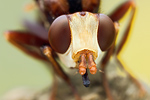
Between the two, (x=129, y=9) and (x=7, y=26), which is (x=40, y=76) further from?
(x=129, y=9)

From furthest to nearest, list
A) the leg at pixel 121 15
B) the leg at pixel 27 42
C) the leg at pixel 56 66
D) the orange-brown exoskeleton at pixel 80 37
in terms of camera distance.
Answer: the leg at pixel 27 42 → the leg at pixel 121 15 → the leg at pixel 56 66 → the orange-brown exoskeleton at pixel 80 37

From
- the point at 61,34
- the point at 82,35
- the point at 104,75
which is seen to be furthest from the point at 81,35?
the point at 104,75

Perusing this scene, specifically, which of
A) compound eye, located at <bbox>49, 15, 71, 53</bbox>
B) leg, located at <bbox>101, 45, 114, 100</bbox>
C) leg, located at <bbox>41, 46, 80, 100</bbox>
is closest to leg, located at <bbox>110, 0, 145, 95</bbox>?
leg, located at <bbox>101, 45, 114, 100</bbox>

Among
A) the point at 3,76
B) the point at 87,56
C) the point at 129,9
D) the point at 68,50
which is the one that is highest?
the point at 3,76

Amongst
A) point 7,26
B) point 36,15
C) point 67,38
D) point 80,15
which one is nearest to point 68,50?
point 67,38

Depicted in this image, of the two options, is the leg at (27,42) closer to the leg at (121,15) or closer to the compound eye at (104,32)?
the leg at (121,15)

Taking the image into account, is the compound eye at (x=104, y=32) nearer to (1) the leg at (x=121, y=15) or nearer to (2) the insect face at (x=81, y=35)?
(2) the insect face at (x=81, y=35)

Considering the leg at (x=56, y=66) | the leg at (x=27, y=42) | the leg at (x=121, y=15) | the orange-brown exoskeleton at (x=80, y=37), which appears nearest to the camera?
the orange-brown exoskeleton at (x=80, y=37)

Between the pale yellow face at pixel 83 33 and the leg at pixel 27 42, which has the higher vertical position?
the leg at pixel 27 42

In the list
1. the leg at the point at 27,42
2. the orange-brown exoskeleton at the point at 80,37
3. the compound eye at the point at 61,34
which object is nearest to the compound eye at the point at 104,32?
the orange-brown exoskeleton at the point at 80,37

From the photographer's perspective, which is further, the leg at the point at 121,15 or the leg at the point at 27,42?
the leg at the point at 27,42
